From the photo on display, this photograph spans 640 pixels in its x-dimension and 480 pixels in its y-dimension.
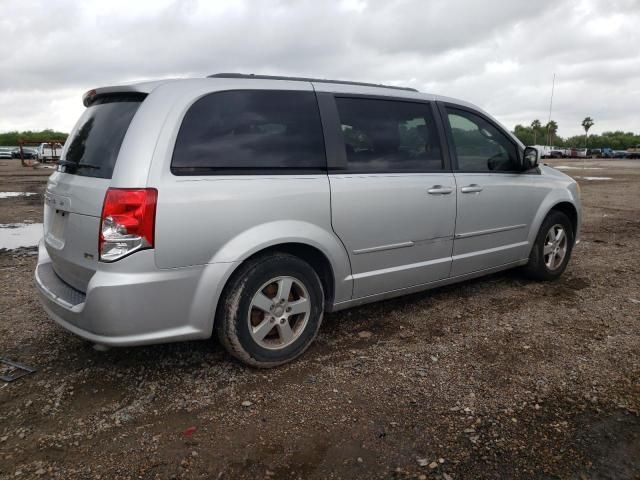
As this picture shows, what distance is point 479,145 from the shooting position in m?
4.52

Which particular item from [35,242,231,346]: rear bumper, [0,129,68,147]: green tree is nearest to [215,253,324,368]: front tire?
[35,242,231,346]: rear bumper

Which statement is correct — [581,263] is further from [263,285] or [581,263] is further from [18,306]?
[18,306]

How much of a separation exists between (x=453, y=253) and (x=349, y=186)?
1.28m

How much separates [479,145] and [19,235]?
6493mm

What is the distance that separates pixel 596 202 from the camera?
12.3 meters

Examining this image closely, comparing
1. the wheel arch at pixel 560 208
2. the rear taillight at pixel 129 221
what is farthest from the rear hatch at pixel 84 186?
the wheel arch at pixel 560 208

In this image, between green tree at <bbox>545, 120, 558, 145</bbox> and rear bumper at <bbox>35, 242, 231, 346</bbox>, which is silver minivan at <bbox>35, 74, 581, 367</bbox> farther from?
green tree at <bbox>545, 120, 558, 145</bbox>

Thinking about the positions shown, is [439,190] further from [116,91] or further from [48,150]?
[48,150]

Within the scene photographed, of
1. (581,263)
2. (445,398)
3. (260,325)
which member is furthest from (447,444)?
(581,263)

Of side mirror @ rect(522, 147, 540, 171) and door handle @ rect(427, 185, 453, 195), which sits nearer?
door handle @ rect(427, 185, 453, 195)

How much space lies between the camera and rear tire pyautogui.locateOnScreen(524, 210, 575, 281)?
5.11 meters

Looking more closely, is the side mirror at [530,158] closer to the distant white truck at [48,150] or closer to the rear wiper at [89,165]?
the rear wiper at [89,165]

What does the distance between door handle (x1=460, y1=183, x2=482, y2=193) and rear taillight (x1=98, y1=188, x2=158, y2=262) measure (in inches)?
99.8

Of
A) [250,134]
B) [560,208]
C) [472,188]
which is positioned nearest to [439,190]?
[472,188]
